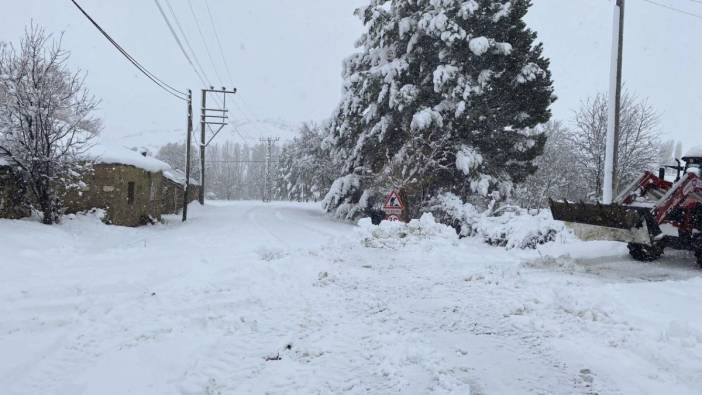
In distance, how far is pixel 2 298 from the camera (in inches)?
244

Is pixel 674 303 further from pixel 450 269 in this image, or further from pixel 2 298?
pixel 2 298

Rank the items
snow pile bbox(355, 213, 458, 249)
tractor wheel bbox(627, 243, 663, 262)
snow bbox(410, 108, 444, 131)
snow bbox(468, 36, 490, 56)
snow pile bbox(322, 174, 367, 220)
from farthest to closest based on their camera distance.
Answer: snow pile bbox(322, 174, 367, 220), snow bbox(410, 108, 444, 131), snow bbox(468, 36, 490, 56), snow pile bbox(355, 213, 458, 249), tractor wheel bbox(627, 243, 663, 262)

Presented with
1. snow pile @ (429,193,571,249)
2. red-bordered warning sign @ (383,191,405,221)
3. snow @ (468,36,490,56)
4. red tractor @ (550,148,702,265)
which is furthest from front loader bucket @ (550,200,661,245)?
snow @ (468,36,490,56)

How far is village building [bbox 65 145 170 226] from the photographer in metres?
16.8

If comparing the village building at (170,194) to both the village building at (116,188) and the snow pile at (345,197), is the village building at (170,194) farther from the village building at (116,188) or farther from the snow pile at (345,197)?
the snow pile at (345,197)

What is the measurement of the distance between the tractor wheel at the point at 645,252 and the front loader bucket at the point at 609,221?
2.06 ft

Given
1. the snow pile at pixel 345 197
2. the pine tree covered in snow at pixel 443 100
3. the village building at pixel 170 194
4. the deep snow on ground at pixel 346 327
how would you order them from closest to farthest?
the deep snow on ground at pixel 346 327 < the pine tree covered in snow at pixel 443 100 < the snow pile at pixel 345 197 < the village building at pixel 170 194

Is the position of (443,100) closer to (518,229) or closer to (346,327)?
(518,229)

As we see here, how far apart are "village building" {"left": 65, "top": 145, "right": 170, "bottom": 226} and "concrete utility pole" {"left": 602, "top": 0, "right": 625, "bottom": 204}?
16.8 meters

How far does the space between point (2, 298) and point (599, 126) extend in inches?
1284

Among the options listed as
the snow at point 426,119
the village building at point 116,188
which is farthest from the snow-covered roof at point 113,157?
the snow at point 426,119

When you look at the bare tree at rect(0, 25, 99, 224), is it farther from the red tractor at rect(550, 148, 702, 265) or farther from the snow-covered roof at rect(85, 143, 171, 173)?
the red tractor at rect(550, 148, 702, 265)

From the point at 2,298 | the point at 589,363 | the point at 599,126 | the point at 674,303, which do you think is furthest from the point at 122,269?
the point at 599,126

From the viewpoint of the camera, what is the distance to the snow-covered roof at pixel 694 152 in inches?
409
